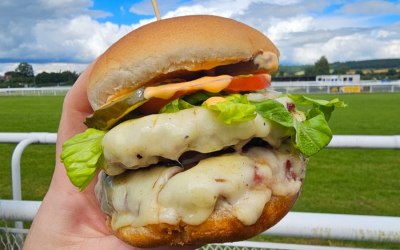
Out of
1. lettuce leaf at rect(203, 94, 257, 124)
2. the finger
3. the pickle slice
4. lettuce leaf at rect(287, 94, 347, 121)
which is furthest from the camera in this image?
the finger

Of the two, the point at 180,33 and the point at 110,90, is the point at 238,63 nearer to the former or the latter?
the point at 180,33

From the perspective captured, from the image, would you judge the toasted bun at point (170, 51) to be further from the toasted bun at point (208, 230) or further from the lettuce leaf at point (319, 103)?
the toasted bun at point (208, 230)

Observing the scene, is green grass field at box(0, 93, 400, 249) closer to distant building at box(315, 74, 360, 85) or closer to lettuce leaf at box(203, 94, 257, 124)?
lettuce leaf at box(203, 94, 257, 124)

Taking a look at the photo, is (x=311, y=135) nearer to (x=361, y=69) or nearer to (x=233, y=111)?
(x=233, y=111)

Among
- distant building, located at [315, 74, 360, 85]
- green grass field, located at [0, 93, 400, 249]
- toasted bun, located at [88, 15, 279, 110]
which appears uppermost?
toasted bun, located at [88, 15, 279, 110]

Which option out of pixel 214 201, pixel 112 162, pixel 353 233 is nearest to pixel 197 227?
pixel 214 201

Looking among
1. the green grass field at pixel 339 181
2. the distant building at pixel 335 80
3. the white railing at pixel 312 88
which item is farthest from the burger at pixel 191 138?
the distant building at pixel 335 80

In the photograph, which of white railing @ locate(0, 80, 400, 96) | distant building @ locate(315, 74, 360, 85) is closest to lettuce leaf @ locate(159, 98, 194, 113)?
white railing @ locate(0, 80, 400, 96)
